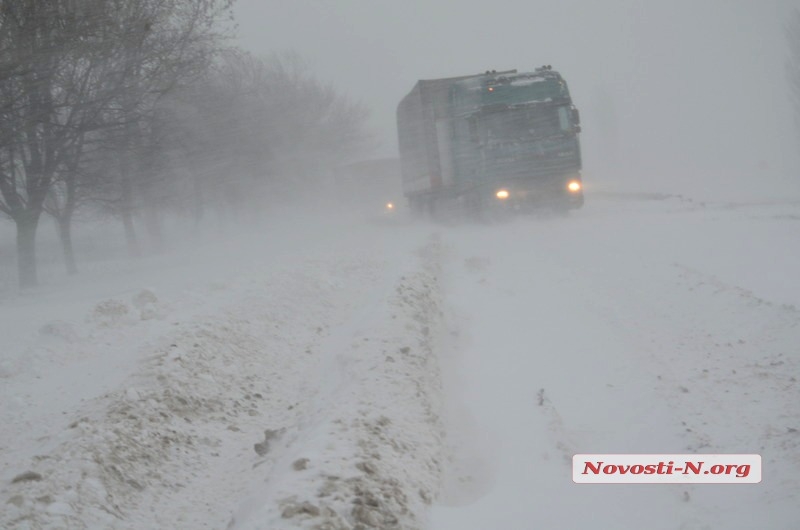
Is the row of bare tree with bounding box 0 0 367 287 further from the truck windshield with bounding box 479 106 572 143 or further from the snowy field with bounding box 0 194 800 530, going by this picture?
the truck windshield with bounding box 479 106 572 143

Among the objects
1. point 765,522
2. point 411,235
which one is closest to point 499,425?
point 765,522

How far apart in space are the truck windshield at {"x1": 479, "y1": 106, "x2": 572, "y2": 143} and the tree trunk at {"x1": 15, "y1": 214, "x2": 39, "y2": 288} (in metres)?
12.7

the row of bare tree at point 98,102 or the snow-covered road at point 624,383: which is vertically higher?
the row of bare tree at point 98,102

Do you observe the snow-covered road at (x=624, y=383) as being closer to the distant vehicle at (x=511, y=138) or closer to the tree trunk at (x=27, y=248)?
the distant vehicle at (x=511, y=138)

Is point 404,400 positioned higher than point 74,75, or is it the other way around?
point 74,75

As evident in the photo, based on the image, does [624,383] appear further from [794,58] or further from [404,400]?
[794,58]

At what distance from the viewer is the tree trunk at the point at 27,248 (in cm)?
1784

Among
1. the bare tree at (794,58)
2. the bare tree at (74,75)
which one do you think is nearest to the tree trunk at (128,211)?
the bare tree at (74,75)

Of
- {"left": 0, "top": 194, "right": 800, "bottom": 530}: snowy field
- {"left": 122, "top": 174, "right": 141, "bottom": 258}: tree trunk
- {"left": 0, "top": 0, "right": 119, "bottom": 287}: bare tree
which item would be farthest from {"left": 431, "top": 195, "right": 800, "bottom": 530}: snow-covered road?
{"left": 122, "top": 174, "right": 141, "bottom": 258}: tree trunk

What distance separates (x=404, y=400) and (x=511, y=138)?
16.1m

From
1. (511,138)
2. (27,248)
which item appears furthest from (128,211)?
(511,138)

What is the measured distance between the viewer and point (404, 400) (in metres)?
5.89

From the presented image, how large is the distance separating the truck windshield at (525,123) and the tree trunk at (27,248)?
12685 millimetres

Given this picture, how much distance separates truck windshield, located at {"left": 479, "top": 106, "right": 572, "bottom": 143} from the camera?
20656mm
